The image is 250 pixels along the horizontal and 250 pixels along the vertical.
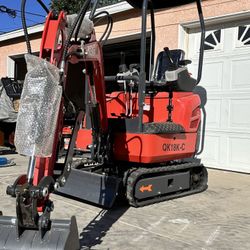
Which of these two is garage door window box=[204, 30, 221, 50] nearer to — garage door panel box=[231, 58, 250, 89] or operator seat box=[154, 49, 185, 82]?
garage door panel box=[231, 58, 250, 89]

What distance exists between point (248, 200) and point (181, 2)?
299cm

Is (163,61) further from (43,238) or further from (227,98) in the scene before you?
(43,238)

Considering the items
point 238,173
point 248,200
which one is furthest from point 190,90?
point 238,173

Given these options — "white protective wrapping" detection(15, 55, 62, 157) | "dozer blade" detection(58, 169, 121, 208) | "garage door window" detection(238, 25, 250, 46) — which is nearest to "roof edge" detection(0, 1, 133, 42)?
"garage door window" detection(238, 25, 250, 46)

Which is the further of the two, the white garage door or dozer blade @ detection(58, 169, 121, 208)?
the white garage door

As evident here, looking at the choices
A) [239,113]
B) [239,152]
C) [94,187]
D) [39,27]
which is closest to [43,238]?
[94,187]

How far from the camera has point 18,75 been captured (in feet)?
54.8

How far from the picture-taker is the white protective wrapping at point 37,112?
316 centimetres

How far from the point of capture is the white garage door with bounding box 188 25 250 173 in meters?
8.18

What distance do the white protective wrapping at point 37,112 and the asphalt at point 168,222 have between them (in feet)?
3.31

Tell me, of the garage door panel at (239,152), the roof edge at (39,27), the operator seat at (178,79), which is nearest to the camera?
the operator seat at (178,79)

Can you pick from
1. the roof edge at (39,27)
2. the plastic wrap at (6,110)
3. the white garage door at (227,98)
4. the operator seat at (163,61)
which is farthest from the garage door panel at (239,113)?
the plastic wrap at (6,110)

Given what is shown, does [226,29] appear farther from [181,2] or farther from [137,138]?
[137,138]

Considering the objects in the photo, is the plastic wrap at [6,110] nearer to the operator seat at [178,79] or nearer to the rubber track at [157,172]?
the operator seat at [178,79]
